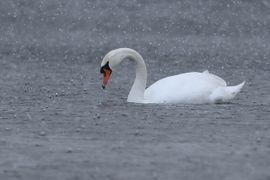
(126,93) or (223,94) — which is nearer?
(223,94)

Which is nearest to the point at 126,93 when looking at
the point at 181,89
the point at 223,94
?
the point at 181,89

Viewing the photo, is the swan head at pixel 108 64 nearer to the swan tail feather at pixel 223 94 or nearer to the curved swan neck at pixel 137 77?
the curved swan neck at pixel 137 77

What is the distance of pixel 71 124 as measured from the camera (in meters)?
13.1

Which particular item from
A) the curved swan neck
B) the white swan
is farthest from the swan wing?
the curved swan neck

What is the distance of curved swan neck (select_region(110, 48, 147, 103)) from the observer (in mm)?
15484

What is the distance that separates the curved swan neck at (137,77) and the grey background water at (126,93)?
213 millimetres

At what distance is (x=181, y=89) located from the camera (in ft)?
49.7

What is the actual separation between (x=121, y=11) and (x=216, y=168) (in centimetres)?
1795

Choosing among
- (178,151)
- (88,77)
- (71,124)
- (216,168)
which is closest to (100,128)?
(71,124)

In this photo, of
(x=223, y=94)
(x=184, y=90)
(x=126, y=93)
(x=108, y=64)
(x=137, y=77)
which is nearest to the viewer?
(x=184, y=90)

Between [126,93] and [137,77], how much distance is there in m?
1.02

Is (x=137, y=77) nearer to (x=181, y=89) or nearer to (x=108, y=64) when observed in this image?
(x=108, y=64)

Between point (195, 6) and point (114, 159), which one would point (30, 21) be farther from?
point (114, 159)

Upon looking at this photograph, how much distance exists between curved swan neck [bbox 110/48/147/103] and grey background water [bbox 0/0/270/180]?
21 cm
